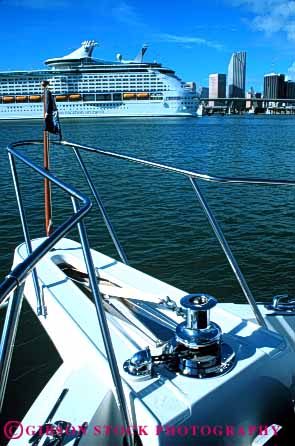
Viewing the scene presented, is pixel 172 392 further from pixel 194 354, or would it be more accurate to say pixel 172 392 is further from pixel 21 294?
pixel 21 294

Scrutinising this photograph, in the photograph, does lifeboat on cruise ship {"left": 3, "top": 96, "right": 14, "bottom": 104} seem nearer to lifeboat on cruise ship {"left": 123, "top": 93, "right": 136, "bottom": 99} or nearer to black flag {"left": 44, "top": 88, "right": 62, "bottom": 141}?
lifeboat on cruise ship {"left": 123, "top": 93, "right": 136, "bottom": 99}

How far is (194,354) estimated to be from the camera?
1770 millimetres

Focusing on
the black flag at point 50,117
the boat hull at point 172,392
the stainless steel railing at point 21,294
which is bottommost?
the boat hull at point 172,392

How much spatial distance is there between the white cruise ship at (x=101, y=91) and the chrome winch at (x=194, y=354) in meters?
72.6

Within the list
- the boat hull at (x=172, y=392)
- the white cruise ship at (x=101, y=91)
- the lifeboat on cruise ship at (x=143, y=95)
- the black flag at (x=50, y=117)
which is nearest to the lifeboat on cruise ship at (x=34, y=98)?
the white cruise ship at (x=101, y=91)

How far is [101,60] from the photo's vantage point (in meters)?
80.6

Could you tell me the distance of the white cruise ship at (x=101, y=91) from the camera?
237ft

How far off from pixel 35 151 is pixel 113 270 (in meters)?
20.3

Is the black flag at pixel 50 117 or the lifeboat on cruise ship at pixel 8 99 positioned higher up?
the lifeboat on cruise ship at pixel 8 99

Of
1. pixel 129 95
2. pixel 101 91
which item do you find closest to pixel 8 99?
pixel 101 91

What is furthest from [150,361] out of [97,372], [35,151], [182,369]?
[35,151]

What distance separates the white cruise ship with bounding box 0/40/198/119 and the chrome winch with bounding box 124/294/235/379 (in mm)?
72647

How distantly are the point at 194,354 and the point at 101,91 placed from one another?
77.2m

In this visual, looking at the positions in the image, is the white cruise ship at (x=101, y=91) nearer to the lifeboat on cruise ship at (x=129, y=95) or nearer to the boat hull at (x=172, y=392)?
the lifeboat on cruise ship at (x=129, y=95)
